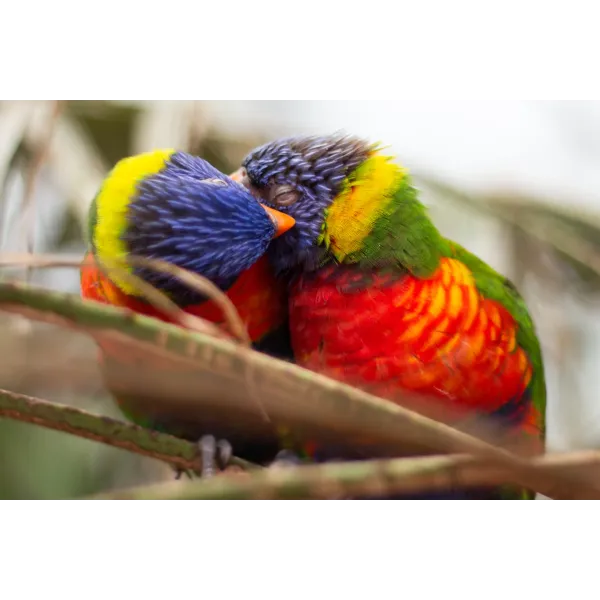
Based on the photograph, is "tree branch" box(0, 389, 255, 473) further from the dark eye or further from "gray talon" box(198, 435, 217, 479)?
the dark eye

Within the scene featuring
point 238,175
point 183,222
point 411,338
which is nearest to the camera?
point 183,222

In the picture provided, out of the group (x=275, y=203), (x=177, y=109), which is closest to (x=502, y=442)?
(x=275, y=203)

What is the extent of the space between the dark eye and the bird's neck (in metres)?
0.09

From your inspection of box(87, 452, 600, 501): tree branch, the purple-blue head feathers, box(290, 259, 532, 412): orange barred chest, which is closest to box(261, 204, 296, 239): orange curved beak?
the purple-blue head feathers

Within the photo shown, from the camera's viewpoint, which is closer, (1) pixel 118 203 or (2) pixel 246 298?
(1) pixel 118 203

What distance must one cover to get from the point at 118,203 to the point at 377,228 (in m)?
0.57

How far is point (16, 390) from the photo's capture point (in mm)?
1218

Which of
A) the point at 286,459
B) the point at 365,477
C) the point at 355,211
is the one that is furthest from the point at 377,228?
the point at 365,477

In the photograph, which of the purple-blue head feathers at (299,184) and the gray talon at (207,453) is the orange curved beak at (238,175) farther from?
the gray talon at (207,453)

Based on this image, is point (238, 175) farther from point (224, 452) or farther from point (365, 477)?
point (365, 477)

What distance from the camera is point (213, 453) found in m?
1.49

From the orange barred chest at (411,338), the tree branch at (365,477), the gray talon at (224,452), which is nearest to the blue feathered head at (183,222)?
the orange barred chest at (411,338)

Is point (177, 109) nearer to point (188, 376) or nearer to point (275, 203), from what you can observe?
point (275, 203)

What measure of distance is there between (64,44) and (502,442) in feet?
4.34
